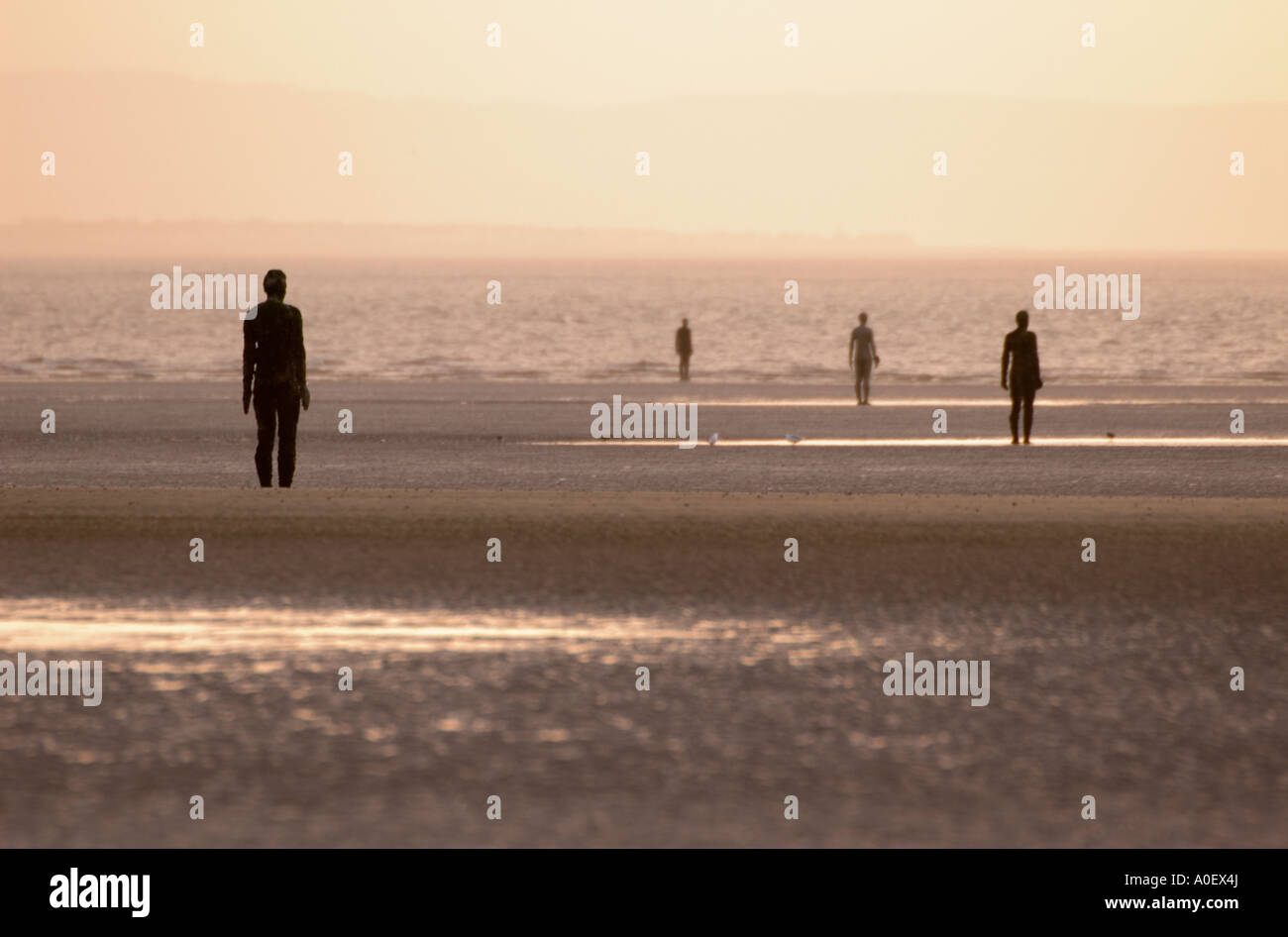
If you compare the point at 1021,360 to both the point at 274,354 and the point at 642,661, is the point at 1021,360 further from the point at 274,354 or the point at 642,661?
the point at 642,661

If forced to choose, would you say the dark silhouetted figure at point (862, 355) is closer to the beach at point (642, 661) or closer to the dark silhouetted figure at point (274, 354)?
the beach at point (642, 661)

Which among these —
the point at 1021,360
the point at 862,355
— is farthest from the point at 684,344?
the point at 1021,360

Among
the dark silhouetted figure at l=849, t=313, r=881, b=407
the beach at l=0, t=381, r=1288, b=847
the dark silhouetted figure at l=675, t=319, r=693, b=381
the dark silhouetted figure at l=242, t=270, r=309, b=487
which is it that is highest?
the dark silhouetted figure at l=675, t=319, r=693, b=381

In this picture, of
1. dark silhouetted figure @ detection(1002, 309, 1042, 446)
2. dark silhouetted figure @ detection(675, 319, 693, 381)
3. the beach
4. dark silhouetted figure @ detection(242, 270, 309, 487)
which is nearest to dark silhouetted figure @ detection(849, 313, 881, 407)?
dark silhouetted figure @ detection(1002, 309, 1042, 446)

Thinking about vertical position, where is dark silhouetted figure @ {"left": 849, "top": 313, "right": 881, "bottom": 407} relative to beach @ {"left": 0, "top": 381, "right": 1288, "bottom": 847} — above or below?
above

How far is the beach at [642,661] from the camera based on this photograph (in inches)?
260

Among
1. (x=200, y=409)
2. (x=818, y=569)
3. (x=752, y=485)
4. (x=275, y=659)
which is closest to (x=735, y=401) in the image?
(x=200, y=409)

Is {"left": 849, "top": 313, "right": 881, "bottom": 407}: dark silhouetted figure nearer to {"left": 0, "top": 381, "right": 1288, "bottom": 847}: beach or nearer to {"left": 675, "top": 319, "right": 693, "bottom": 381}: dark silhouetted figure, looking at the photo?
{"left": 675, "top": 319, "right": 693, "bottom": 381}: dark silhouetted figure

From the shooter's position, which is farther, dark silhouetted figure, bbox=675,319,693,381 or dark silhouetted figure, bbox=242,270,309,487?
dark silhouetted figure, bbox=675,319,693,381

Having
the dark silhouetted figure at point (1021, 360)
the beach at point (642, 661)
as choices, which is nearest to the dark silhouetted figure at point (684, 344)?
the dark silhouetted figure at point (1021, 360)

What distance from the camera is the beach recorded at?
21.6ft

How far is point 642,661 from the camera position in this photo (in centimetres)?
936

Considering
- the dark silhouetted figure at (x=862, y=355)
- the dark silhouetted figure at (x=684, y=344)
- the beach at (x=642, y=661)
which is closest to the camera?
the beach at (x=642, y=661)

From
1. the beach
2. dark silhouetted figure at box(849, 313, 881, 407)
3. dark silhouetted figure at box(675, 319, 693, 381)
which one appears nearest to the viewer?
the beach
